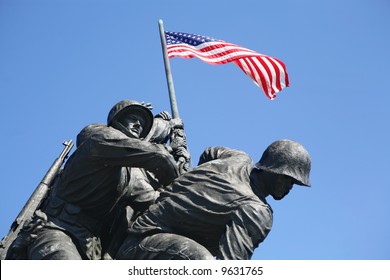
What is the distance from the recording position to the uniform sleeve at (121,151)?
27.1ft

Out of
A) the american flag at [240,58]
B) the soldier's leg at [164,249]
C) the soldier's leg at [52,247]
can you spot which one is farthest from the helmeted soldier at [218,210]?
the american flag at [240,58]

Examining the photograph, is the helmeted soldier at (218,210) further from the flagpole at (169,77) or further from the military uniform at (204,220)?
the flagpole at (169,77)

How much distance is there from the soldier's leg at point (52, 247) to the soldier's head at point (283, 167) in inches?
81.2

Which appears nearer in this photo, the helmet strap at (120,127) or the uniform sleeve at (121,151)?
the uniform sleeve at (121,151)

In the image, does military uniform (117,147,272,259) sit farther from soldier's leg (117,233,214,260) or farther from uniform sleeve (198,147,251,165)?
uniform sleeve (198,147,251,165)

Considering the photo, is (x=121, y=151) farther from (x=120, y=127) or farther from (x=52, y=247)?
(x=52, y=247)

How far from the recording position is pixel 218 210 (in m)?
8.10

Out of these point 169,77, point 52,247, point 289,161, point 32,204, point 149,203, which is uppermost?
point 169,77

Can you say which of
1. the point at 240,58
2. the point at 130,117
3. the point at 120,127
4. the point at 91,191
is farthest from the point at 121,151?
the point at 240,58

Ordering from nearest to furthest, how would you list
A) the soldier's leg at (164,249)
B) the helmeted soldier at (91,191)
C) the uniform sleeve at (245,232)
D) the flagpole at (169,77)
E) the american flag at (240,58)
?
the soldier's leg at (164,249) < the uniform sleeve at (245,232) < the helmeted soldier at (91,191) < the flagpole at (169,77) < the american flag at (240,58)

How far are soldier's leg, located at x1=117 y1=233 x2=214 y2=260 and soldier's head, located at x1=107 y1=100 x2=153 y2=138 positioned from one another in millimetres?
1343

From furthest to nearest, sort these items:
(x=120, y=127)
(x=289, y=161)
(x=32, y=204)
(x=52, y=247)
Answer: (x=32, y=204), (x=120, y=127), (x=289, y=161), (x=52, y=247)

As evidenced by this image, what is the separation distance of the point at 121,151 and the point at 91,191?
61 cm
